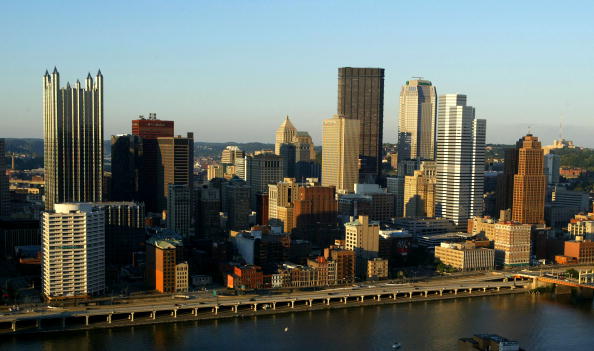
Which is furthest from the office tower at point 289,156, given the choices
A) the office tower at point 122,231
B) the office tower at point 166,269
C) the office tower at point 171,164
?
the office tower at point 166,269

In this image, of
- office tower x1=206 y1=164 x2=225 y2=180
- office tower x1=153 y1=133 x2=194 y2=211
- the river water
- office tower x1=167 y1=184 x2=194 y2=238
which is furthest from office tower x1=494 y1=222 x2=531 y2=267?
office tower x1=206 y1=164 x2=225 y2=180

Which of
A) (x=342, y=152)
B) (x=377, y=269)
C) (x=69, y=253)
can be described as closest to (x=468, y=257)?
(x=377, y=269)

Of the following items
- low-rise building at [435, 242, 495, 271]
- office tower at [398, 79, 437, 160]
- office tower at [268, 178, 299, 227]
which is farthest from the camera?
office tower at [398, 79, 437, 160]

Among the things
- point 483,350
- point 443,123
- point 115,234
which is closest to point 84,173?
point 115,234

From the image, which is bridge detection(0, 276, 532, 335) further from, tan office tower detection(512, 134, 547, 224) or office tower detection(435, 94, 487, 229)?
office tower detection(435, 94, 487, 229)

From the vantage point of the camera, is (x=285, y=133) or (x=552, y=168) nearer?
(x=552, y=168)

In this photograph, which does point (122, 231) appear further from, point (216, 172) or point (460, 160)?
point (216, 172)
